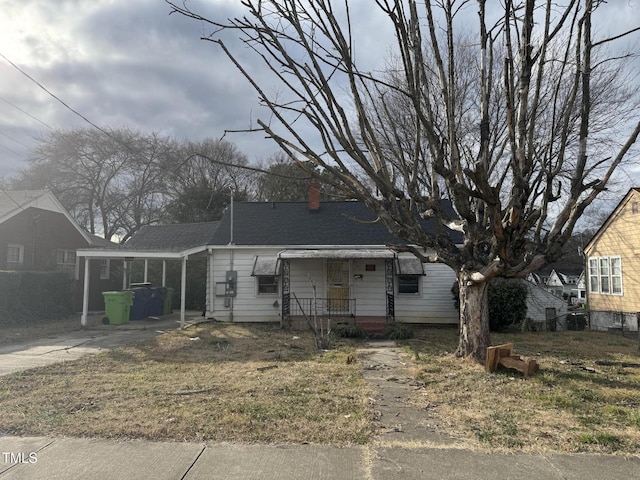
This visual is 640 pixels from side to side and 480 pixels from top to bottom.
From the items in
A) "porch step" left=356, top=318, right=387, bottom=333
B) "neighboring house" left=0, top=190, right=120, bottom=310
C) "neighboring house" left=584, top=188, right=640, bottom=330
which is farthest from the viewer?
"neighboring house" left=584, top=188, right=640, bottom=330

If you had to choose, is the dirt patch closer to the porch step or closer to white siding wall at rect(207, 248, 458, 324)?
the porch step

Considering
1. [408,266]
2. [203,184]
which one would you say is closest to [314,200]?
[408,266]

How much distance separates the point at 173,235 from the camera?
2016cm

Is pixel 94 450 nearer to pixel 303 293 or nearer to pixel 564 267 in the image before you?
pixel 303 293

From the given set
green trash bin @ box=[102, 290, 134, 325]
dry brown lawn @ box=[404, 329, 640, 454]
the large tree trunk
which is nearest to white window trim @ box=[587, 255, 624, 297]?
dry brown lawn @ box=[404, 329, 640, 454]

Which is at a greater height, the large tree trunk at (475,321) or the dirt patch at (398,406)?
the large tree trunk at (475,321)

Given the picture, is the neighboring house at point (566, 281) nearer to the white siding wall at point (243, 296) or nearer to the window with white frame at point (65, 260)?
the white siding wall at point (243, 296)

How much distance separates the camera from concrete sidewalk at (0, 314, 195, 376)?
8055mm

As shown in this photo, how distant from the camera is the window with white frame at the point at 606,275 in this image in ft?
58.7

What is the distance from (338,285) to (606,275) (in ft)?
40.2

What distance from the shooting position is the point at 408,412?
523 cm

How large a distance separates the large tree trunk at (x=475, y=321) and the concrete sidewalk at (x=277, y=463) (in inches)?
160

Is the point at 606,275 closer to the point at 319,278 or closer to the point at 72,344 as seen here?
the point at 319,278

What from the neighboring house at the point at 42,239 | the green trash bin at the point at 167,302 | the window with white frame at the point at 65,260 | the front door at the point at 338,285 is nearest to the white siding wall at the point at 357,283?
the front door at the point at 338,285
